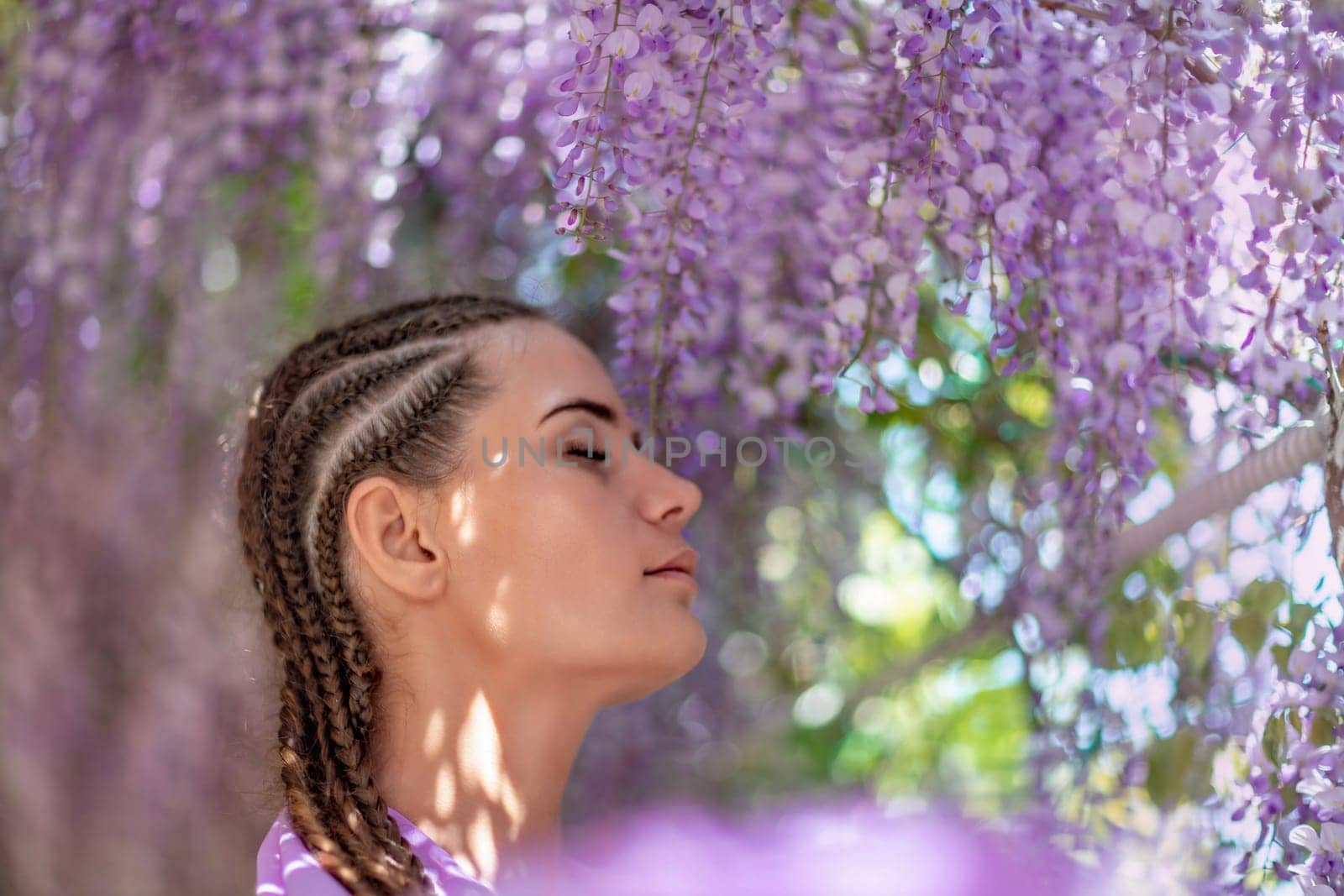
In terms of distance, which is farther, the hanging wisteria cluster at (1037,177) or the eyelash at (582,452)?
the eyelash at (582,452)

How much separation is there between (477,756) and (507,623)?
0.17 metres

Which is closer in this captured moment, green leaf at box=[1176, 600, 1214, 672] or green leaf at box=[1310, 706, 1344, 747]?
green leaf at box=[1310, 706, 1344, 747]

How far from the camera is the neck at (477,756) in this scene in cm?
146

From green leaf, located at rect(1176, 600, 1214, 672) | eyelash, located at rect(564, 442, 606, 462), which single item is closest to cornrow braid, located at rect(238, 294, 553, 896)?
eyelash, located at rect(564, 442, 606, 462)

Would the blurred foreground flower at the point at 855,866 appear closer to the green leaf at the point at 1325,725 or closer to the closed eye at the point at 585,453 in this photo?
the green leaf at the point at 1325,725

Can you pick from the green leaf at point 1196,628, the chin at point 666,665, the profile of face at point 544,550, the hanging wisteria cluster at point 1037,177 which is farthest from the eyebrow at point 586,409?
the green leaf at point 1196,628

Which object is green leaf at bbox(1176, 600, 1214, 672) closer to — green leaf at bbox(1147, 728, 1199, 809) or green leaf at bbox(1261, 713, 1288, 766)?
green leaf at bbox(1147, 728, 1199, 809)

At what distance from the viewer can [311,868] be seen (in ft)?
4.33

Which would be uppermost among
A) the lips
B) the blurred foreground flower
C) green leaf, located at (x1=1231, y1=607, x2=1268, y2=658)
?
the lips

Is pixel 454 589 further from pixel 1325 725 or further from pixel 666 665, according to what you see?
pixel 1325 725

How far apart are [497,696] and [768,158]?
96cm

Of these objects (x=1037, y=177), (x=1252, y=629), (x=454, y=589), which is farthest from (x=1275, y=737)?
(x=454, y=589)

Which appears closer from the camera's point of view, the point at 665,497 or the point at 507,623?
the point at 507,623

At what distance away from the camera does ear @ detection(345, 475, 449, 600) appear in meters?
1.50
